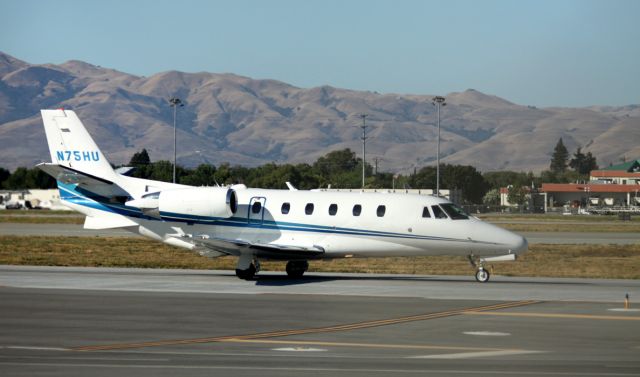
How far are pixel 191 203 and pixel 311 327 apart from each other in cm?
1284

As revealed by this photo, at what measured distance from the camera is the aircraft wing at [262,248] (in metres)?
31.3

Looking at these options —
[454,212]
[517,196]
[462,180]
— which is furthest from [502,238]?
[462,180]

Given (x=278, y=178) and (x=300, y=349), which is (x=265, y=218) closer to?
(x=300, y=349)

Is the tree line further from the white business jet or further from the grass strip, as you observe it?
the white business jet

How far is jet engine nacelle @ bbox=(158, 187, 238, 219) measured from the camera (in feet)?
109

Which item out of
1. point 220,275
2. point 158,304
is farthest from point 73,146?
point 158,304

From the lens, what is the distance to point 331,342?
63.6 feet

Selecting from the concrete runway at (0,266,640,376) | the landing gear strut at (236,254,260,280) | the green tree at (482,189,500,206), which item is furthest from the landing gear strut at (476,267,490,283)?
the green tree at (482,189,500,206)

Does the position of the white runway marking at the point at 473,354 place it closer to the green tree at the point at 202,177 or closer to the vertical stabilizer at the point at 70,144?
the vertical stabilizer at the point at 70,144

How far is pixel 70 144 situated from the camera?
34.7m

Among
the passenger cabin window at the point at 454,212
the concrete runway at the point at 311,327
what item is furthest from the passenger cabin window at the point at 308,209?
the passenger cabin window at the point at 454,212

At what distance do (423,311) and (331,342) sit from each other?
532cm

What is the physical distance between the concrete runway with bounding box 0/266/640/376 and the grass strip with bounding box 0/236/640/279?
6.18 m

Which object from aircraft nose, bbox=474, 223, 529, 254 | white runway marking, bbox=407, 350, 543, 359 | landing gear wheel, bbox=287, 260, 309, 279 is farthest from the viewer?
landing gear wheel, bbox=287, 260, 309, 279
